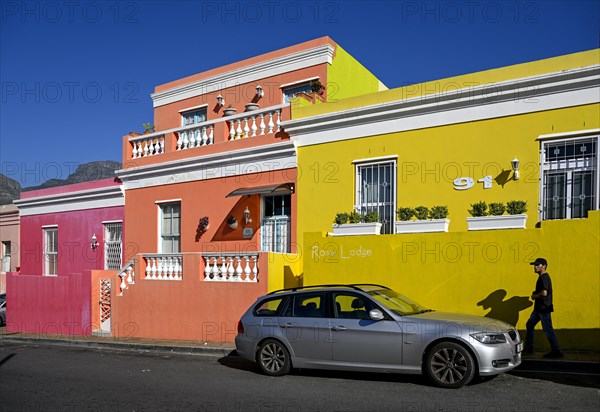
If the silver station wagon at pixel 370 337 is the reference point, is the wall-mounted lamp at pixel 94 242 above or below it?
above

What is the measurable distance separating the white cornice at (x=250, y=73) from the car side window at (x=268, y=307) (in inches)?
376

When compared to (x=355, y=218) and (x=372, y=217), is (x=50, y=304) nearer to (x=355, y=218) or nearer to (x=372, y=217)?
(x=355, y=218)

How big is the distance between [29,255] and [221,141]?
11.0 m

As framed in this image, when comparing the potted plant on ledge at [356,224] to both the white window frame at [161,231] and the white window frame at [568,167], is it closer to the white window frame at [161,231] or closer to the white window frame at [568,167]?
the white window frame at [568,167]

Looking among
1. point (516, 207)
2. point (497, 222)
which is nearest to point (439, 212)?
point (497, 222)

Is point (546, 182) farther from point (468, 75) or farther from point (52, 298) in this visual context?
point (52, 298)

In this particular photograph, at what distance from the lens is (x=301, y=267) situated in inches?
568

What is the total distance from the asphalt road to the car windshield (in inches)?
40.4

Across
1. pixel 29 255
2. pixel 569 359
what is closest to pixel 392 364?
pixel 569 359

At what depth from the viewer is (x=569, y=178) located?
1139 centimetres

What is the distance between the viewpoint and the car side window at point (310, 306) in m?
9.55

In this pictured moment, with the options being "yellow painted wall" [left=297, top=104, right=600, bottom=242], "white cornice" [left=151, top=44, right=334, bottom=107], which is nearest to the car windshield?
"yellow painted wall" [left=297, top=104, right=600, bottom=242]

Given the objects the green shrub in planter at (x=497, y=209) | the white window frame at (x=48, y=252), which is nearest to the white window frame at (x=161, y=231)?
the white window frame at (x=48, y=252)

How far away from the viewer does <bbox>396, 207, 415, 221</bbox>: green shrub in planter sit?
40.9 ft
